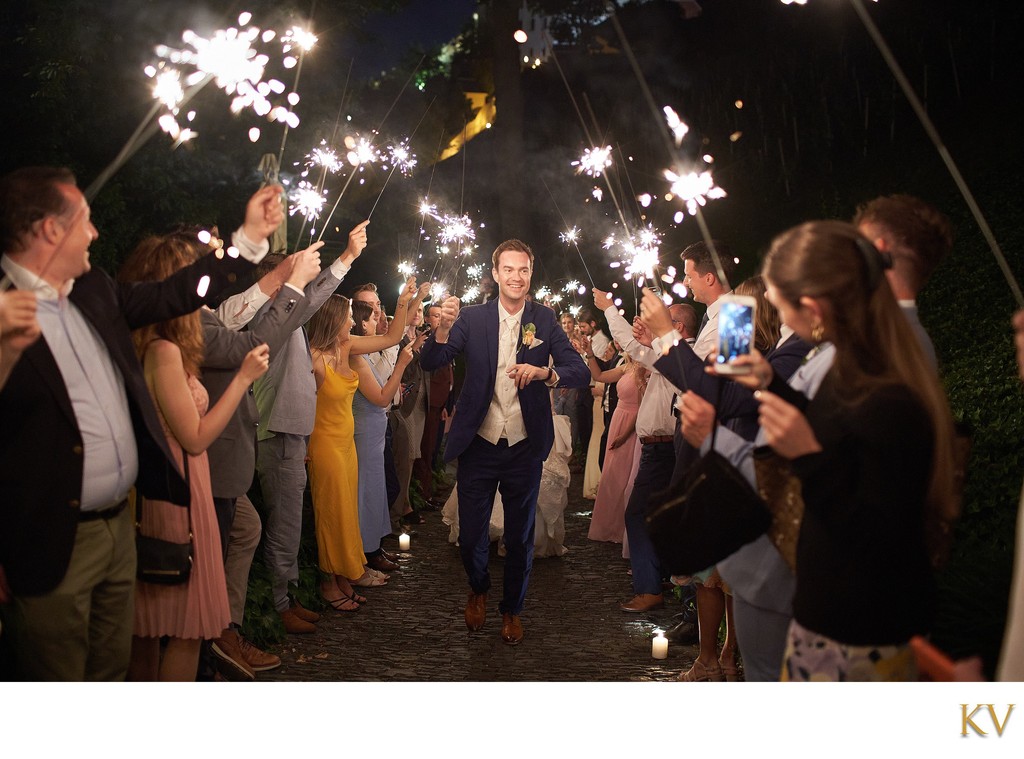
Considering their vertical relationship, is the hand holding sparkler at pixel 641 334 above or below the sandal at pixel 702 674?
above

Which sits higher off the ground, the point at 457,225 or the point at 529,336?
the point at 457,225

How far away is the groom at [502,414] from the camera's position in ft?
13.2

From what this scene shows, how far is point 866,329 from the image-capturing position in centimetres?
189

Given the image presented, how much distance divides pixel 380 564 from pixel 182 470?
A: 2710mm

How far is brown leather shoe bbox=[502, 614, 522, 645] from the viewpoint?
382 centimetres

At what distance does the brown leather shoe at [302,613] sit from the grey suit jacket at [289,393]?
822 millimetres

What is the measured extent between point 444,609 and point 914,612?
8.68 feet

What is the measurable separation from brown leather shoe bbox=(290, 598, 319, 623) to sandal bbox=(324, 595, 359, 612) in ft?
0.59

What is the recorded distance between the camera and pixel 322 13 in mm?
6457

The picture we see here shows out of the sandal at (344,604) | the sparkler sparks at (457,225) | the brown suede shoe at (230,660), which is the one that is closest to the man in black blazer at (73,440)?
the brown suede shoe at (230,660)

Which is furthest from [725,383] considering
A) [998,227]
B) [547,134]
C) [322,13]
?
[322,13]

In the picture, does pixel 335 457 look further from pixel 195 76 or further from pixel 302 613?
pixel 195 76

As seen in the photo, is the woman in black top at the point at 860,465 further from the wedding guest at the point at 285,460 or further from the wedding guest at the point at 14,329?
the wedding guest at the point at 285,460

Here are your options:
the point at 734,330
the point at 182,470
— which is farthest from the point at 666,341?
the point at 182,470
